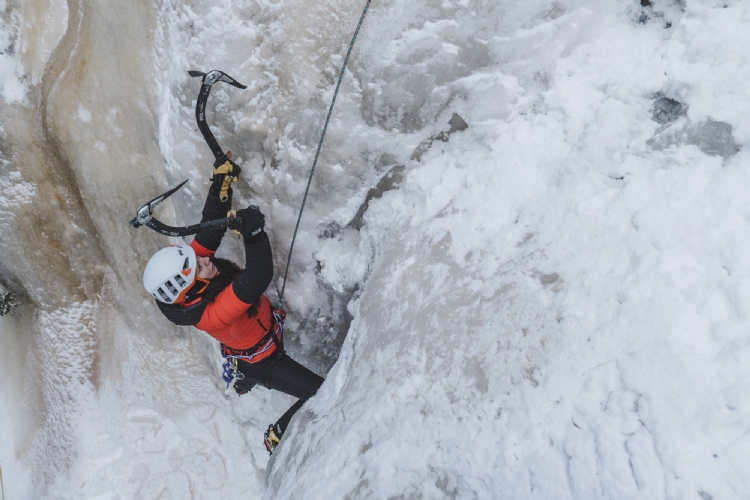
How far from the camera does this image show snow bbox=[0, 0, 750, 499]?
58.8 inches

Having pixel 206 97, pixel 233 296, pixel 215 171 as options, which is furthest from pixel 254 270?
pixel 206 97

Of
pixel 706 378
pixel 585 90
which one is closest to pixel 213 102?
pixel 585 90

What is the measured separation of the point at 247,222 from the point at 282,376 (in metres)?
1.35

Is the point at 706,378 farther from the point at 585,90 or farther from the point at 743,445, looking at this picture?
the point at 585,90

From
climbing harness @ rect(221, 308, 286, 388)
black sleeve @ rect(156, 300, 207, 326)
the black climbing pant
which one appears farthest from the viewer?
the black climbing pant

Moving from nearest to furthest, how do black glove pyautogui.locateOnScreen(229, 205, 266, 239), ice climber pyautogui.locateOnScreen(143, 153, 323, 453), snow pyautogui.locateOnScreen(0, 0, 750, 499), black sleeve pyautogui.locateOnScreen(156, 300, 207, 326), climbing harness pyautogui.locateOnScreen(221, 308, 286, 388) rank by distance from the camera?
snow pyautogui.locateOnScreen(0, 0, 750, 499), black glove pyautogui.locateOnScreen(229, 205, 266, 239), ice climber pyautogui.locateOnScreen(143, 153, 323, 453), black sleeve pyautogui.locateOnScreen(156, 300, 207, 326), climbing harness pyautogui.locateOnScreen(221, 308, 286, 388)

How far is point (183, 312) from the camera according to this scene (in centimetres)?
267

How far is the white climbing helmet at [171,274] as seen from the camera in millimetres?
2576

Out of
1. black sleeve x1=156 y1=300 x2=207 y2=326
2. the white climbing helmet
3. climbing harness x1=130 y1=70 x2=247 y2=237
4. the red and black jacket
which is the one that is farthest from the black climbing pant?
climbing harness x1=130 y1=70 x2=247 y2=237

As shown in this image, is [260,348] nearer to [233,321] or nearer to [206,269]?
[233,321]

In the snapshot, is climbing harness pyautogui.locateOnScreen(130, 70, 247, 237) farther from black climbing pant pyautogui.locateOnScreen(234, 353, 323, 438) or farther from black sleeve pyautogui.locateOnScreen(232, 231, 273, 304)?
black climbing pant pyautogui.locateOnScreen(234, 353, 323, 438)

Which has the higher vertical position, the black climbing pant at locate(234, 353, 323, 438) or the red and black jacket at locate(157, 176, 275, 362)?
the red and black jacket at locate(157, 176, 275, 362)

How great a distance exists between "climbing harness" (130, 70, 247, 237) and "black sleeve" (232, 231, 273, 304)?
21cm

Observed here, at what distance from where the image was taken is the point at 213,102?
9.64 feet
